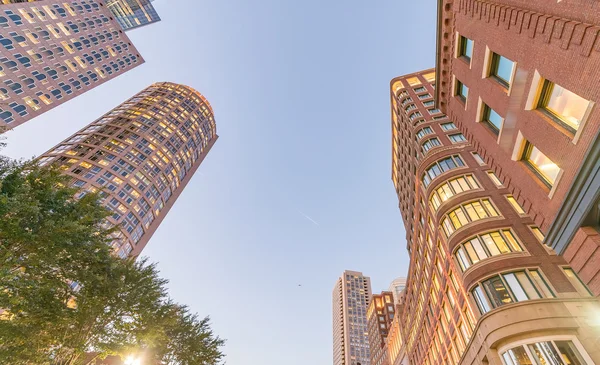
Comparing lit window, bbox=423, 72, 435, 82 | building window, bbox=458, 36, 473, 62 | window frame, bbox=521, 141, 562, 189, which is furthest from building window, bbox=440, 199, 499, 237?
lit window, bbox=423, 72, 435, 82

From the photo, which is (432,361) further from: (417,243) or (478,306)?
(478,306)

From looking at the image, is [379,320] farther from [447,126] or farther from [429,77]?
[447,126]

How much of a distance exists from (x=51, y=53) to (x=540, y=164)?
104 meters

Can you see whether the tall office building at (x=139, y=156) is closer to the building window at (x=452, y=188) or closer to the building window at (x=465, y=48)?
the building window at (x=452, y=188)

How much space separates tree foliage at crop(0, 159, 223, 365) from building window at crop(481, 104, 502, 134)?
2315cm

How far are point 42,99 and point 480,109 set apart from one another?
313 ft

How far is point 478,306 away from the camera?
69.6 feet

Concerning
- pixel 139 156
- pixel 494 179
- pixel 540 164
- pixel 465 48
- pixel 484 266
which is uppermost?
pixel 139 156

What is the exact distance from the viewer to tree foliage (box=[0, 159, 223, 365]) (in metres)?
15.1

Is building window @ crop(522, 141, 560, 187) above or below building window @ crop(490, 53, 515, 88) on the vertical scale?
below

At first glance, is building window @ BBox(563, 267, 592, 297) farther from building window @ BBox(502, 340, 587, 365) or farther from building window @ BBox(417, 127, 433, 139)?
building window @ BBox(417, 127, 433, 139)

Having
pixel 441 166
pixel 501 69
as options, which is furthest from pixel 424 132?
pixel 501 69

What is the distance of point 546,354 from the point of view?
640 inches

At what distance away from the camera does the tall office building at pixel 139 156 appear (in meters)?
71.6
